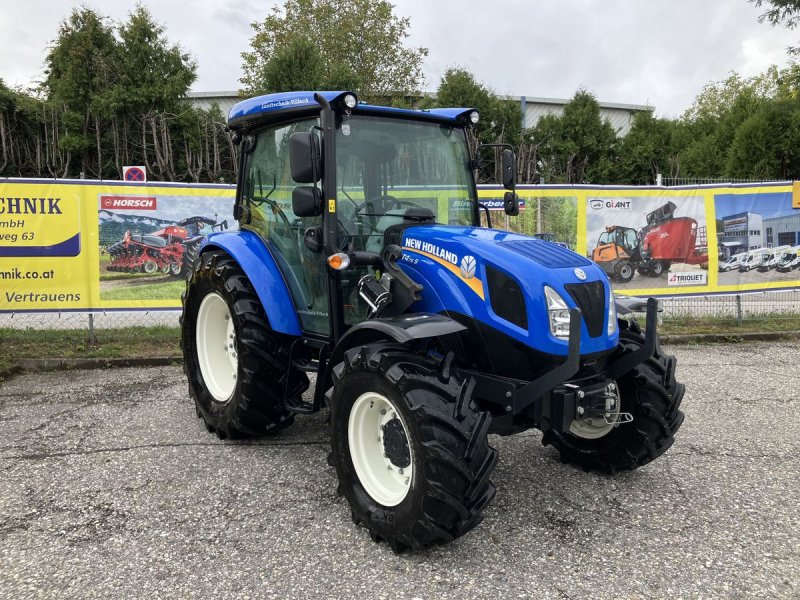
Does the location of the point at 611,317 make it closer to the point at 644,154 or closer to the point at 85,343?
the point at 85,343

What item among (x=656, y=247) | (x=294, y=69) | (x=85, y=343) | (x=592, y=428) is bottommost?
(x=592, y=428)

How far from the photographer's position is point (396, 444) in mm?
3371

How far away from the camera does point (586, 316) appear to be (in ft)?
11.3

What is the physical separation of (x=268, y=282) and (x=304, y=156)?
121 cm

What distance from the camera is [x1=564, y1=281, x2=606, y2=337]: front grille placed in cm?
341

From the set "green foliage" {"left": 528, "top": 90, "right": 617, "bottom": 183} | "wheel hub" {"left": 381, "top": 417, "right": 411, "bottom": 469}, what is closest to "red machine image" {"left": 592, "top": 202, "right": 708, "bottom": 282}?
"wheel hub" {"left": 381, "top": 417, "right": 411, "bottom": 469}

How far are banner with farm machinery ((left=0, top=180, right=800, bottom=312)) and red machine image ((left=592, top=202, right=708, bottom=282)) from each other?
0.01 metres

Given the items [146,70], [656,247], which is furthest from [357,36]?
[656,247]

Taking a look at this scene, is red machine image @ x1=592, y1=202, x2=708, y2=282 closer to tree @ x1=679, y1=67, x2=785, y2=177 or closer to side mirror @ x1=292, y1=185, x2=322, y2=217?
side mirror @ x1=292, y1=185, x2=322, y2=217

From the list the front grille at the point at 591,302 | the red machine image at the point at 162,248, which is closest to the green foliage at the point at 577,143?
the red machine image at the point at 162,248

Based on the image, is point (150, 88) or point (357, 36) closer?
point (150, 88)

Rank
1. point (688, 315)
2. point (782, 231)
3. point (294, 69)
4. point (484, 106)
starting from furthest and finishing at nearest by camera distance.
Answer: point (484, 106)
point (294, 69)
point (688, 315)
point (782, 231)

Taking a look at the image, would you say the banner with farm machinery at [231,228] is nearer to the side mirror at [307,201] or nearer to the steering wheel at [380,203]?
the steering wheel at [380,203]

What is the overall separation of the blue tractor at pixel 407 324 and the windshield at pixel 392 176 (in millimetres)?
11
